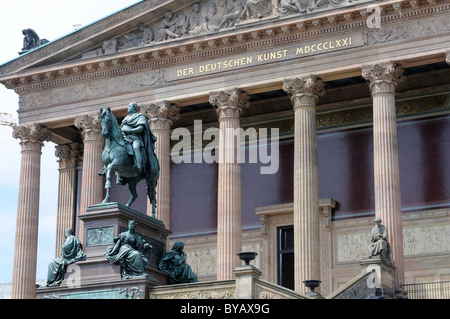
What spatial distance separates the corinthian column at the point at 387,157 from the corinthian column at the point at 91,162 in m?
11.6

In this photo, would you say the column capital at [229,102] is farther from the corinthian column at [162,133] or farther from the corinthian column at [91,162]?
the corinthian column at [91,162]

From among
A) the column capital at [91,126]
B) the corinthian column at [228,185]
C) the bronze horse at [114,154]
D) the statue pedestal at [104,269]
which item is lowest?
the statue pedestal at [104,269]

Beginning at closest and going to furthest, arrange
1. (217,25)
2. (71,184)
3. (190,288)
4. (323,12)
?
(190,288) < (323,12) < (217,25) < (71,184)

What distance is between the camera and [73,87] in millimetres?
39594

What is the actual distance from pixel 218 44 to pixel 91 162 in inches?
285

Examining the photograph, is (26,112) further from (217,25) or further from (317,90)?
(317,90)

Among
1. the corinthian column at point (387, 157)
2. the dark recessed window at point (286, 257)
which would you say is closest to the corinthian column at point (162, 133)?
the dark recessed window at point (286, 257)

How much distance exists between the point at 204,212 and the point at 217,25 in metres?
8.34

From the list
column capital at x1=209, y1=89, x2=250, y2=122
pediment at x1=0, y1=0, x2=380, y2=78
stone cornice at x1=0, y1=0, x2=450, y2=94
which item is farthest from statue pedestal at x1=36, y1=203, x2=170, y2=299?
pediment at x1=0, y1=0, x2=380, y2=78

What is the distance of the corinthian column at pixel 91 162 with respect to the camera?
3788 centimetres

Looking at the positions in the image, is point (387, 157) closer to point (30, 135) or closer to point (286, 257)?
point (286, 257)

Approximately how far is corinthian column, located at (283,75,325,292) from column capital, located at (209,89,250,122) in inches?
80.7

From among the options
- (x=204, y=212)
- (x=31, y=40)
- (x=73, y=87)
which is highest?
(x=31, y=40)

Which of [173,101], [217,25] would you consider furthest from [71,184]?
[217,25]
